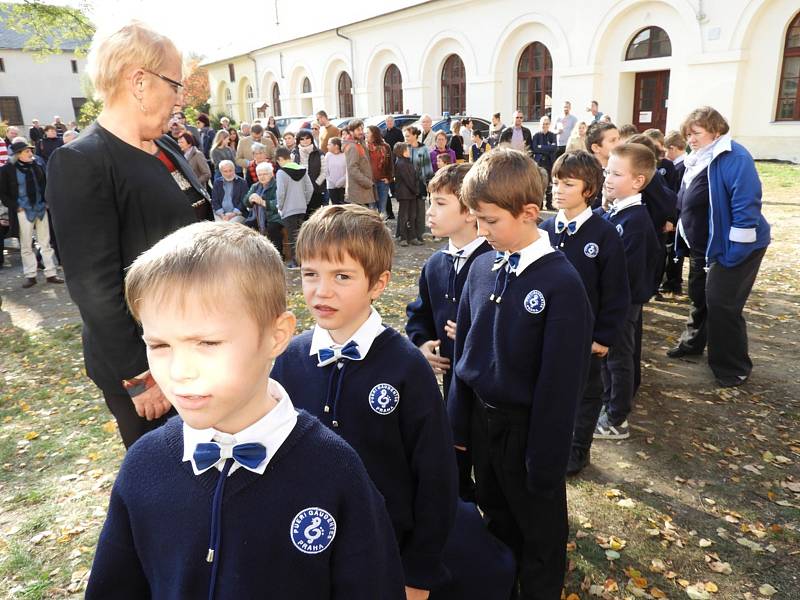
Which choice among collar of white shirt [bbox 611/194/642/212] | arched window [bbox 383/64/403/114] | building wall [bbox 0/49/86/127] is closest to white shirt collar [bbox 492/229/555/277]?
collar of white shirt [bbox 611/194/642/212]

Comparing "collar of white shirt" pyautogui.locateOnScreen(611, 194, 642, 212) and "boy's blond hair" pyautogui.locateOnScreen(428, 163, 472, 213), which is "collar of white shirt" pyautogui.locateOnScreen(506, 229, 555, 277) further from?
"collar of white shirt" pyautogui.locateOnScreen(611, 194, 642, 212)

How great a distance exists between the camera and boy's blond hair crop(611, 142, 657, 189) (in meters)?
4.01

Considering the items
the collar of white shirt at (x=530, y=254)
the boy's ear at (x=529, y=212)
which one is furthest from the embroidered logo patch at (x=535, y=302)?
the boy's ear at (x=529, y=212)

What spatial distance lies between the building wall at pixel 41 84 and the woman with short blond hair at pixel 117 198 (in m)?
58.1

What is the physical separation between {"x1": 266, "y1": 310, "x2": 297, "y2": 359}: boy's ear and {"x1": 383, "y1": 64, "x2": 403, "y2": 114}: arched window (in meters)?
29.7

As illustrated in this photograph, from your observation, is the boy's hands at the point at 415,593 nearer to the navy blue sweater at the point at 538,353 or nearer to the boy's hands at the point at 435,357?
the navy blue sweater at the point at 538,353

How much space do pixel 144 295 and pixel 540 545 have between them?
1.99 metres

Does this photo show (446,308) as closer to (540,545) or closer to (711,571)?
(540,545)

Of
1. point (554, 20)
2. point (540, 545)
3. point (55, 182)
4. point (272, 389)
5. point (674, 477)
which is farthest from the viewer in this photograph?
point (554, 20)

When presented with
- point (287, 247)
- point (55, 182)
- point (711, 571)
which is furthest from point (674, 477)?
point (287, 247)

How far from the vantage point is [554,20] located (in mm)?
20859

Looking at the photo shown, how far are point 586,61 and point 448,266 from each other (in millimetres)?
20005

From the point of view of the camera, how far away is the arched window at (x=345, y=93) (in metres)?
32.9

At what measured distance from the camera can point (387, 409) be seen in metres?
→ 1.79
